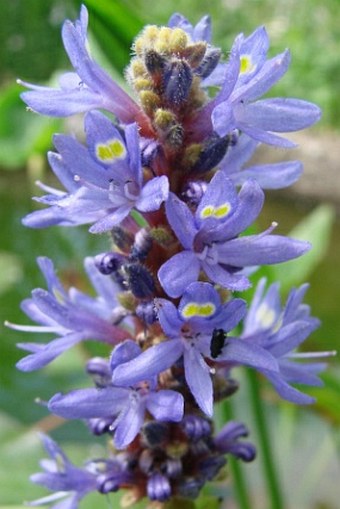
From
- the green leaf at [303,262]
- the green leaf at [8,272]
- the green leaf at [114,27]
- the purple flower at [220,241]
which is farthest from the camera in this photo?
the green leaf at [8,272]

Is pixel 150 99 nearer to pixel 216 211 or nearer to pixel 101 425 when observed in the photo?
pixel 216 211

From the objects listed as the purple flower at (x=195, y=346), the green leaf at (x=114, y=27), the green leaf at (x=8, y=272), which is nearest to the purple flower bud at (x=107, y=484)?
the purple flower at (x=195, y=346)

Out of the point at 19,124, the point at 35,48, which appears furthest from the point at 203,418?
the point at 35,48

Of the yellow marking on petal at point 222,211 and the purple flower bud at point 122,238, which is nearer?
the yellow marking on petal at point 222,211

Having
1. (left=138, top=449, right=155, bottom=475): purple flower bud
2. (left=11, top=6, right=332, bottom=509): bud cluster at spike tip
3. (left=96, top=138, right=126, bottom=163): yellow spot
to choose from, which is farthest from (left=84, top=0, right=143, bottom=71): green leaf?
(left=138, top=449, right=155, bottom=475): purple flower bud

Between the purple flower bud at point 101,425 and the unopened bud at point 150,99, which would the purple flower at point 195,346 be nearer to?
the purple flower bud at point 101,425

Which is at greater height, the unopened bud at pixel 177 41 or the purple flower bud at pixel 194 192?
the unopened bud at pixel 177 41

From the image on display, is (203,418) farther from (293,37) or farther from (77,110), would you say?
(293,37)

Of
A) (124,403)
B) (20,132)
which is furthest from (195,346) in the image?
(20,132)

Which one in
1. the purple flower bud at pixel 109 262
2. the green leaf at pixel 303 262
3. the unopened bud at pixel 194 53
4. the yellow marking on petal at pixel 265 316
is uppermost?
the unopened bud at pixel 194 53
